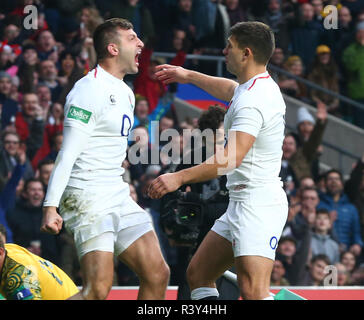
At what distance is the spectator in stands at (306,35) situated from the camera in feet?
41.3

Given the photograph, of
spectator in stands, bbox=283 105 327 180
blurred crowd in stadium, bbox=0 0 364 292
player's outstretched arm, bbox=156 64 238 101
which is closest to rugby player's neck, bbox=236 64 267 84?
player's outstretched arm, bbox=156 64 238 101

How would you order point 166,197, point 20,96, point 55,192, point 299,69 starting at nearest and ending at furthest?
point 55,192, point 166,197, point 20,96, point 299,69

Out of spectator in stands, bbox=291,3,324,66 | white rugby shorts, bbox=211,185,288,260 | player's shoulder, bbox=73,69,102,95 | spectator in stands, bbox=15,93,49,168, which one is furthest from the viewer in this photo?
spectator in stands, bbox=291,3,324,66

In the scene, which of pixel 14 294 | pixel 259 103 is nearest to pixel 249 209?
pixel 259 103

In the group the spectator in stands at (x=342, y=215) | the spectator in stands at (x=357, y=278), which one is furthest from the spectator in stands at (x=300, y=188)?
the spectator in stands at (x=357, y=278)

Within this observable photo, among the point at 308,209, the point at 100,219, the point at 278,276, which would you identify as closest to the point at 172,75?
the point at 100,219

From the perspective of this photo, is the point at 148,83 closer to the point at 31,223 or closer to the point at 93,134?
the point at 31,223

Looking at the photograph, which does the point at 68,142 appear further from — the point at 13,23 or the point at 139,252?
the point at 13,23

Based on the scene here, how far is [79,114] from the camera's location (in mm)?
5504

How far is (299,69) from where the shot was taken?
12500 mm

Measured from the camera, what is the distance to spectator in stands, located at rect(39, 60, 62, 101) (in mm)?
10438

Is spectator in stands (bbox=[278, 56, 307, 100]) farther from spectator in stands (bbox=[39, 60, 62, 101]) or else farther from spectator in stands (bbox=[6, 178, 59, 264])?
spectator in stands (bbox=[6, 178, 59, 264])

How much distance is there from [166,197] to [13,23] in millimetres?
4587

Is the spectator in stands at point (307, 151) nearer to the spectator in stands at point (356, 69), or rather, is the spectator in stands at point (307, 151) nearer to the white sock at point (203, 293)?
the spectator in stands at point (356, 69)
